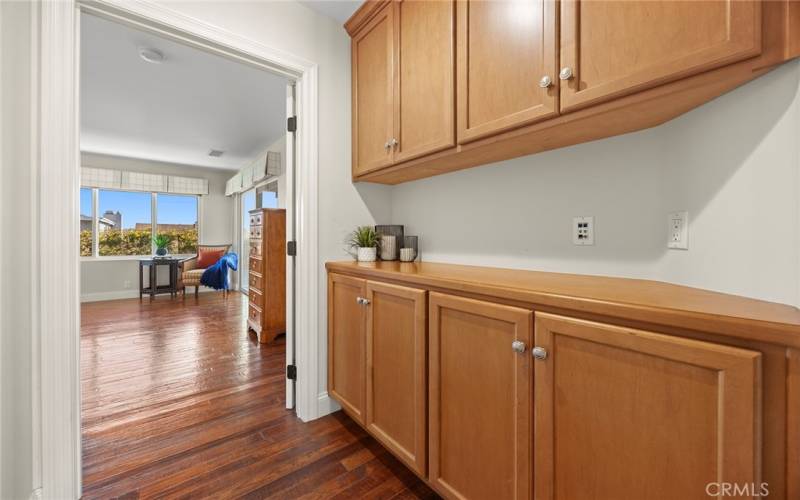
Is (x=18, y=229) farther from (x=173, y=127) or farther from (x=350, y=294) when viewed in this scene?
(x=173, y=127)

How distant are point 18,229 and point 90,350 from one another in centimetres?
259

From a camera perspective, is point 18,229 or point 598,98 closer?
point 598,98

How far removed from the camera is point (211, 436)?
170 centimetres

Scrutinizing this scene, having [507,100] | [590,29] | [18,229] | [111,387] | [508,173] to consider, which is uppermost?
[590,29]

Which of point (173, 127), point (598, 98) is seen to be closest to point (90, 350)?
point (173, 127)

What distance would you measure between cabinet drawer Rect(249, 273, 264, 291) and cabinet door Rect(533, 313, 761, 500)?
122 inches

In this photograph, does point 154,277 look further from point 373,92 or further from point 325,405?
point 373,92

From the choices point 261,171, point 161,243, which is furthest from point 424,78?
point 161,243

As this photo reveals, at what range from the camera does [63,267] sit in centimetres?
123

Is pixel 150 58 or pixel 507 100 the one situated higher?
pixel 150 58

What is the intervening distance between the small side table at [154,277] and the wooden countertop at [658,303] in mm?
6134

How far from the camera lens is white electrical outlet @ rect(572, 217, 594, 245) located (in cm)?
124

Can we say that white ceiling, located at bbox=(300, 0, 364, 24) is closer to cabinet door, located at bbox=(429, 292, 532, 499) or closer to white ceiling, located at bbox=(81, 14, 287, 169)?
white ceiling, located at bbox=(81, 14, 287, 169)

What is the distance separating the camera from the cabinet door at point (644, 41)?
0.69 m
